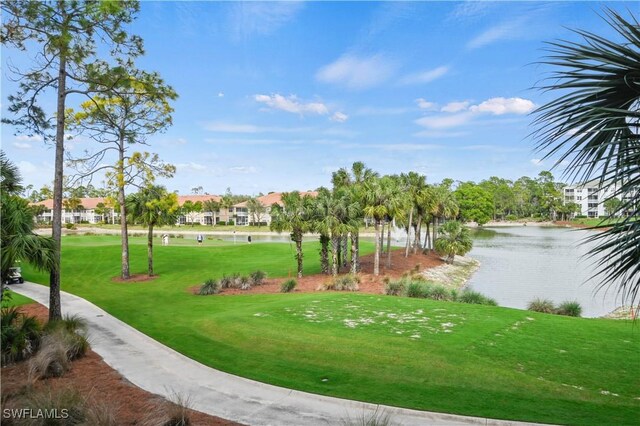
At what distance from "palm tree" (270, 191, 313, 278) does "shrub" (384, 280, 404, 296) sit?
6384 millimetres

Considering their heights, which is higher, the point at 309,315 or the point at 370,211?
the point at 370,211

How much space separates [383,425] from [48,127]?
13652mm

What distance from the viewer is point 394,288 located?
20891mm

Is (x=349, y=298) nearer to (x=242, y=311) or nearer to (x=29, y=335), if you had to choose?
(x=242, y=311)

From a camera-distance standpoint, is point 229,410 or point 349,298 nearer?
point 229,410

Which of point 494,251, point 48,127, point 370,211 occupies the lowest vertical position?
point 494,251

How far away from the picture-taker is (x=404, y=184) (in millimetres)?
39500

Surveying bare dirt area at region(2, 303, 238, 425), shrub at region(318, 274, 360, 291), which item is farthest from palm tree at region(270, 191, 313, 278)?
bare dirt area at region(2, 303, 238, 425)

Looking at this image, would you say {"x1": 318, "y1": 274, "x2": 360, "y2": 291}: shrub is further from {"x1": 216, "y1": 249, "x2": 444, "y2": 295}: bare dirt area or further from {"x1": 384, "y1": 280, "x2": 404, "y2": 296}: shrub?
{"x1": 384, "y1": 280, "x2": 404, "y2": 296}: shrub

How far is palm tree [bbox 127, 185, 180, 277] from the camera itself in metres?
25.4

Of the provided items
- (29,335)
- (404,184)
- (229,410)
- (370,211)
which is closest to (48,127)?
(29,335)

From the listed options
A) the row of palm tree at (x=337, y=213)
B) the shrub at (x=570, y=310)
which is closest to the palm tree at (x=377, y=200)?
the row of palm tree at (x=337, y=213)

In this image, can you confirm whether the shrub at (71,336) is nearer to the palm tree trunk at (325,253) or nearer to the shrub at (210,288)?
the shrub at (210,288)

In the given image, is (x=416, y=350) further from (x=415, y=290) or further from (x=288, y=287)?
(x=288, y=287)
